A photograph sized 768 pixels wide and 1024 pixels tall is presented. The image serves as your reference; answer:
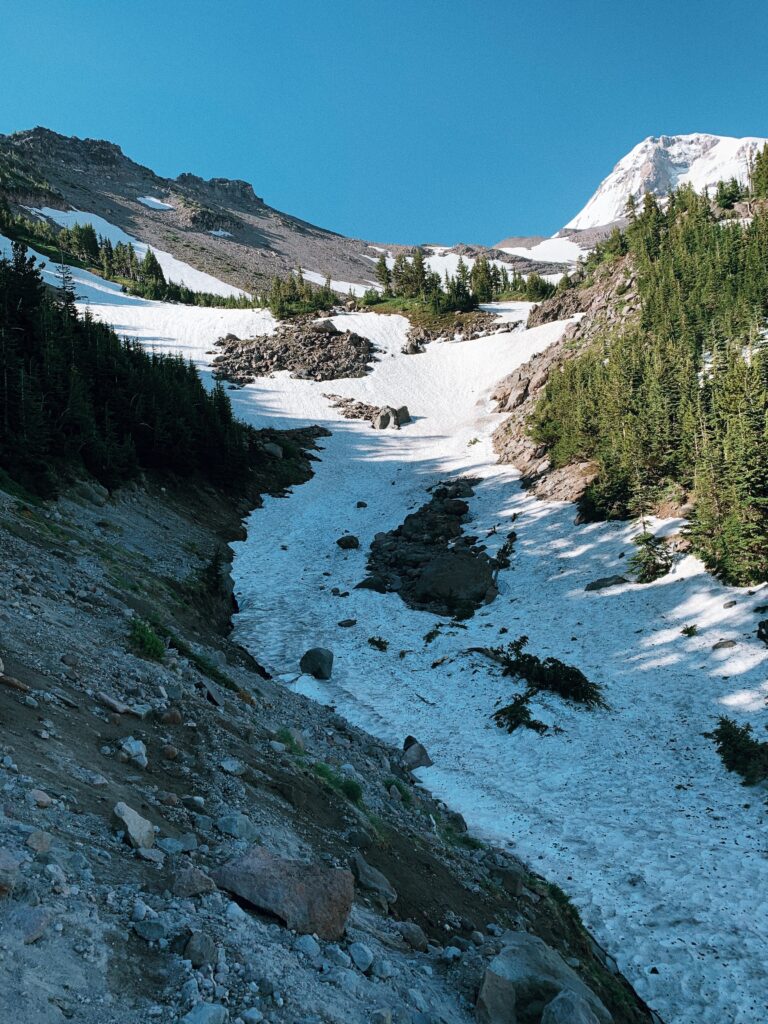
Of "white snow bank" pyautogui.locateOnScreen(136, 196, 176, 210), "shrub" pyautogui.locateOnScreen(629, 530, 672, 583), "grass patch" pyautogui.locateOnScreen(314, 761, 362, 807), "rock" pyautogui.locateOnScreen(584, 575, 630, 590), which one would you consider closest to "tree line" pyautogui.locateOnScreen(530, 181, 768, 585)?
"shrub" pyautogui.locateOnScreen(629, 530, 672, 583)

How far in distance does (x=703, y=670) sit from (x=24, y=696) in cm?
1734

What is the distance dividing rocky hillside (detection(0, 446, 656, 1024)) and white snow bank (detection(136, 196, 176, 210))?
201490 millimetres

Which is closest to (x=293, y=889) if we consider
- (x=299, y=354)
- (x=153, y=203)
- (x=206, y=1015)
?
(x=206, y=1015)

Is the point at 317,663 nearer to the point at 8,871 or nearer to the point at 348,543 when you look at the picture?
the point at 348,543

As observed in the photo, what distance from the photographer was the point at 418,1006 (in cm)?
404

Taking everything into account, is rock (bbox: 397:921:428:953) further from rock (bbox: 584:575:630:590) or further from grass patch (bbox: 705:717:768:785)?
rock (bbox: 584:575:630:590)

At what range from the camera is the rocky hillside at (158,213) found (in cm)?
14350

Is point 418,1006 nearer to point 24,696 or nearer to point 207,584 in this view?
point 24,696

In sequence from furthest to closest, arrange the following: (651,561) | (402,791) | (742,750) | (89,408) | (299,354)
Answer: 1. (299,354)
2. (89,408)
3. (651,561)
4. (742,750)
5. (402,791)

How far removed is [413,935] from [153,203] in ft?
707

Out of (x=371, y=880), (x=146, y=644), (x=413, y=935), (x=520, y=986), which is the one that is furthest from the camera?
(x=146, y=644)

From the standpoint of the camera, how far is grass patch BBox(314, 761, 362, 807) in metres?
7.93

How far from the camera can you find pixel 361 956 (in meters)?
4.15

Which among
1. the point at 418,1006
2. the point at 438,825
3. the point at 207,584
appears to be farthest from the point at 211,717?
the point at 207,584
